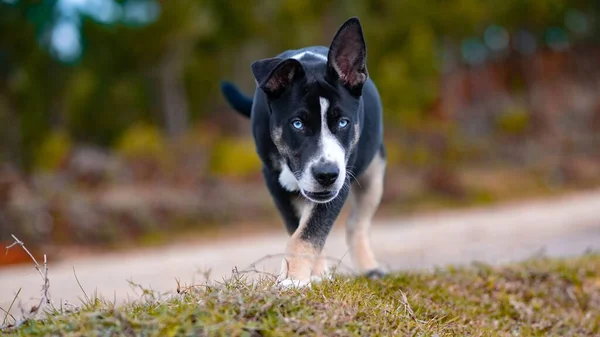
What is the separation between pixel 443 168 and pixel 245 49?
8770mm

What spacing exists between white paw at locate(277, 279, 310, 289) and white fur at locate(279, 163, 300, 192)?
2.33ft

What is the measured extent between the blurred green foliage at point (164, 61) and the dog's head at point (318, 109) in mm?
14317

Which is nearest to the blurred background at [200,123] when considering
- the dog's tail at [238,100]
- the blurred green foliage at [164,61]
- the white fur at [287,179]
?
the blurred green foliage at [164,61]

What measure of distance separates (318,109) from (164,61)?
61.6ft

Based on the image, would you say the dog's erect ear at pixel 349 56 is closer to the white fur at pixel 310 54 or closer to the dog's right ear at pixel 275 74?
the dog's right ear at pixel 275 74

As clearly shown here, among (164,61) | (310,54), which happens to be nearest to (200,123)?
(164,61)

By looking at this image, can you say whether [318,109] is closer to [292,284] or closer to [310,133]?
[310,133]

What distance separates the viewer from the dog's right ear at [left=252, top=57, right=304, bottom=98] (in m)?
4.46

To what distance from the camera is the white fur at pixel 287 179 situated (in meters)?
4.78

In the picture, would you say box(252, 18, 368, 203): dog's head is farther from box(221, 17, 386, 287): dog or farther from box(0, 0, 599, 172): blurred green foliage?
box(0, 0, 599, 172): blurred green foliage

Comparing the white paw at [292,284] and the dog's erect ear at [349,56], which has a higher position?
the dog's erect ear at [349,56]

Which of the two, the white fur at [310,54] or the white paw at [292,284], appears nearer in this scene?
the white paw at [292,284]

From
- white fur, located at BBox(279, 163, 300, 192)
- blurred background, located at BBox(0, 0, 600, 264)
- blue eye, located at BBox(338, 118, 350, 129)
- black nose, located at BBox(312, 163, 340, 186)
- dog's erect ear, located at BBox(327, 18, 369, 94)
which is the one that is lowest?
black nose, located at BBox(312, 163, 340, 186)

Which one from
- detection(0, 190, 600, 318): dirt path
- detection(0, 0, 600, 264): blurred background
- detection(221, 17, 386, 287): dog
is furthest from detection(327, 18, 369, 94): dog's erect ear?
detection(0, 0, 600, 264): blurred background
